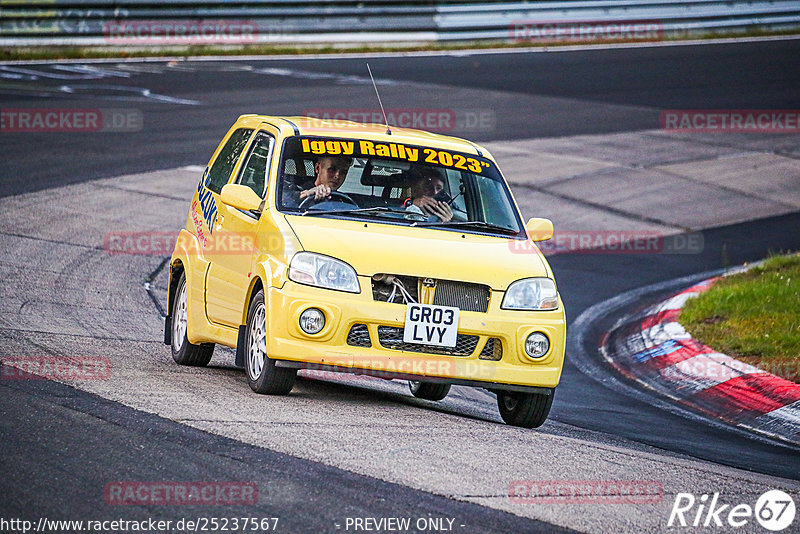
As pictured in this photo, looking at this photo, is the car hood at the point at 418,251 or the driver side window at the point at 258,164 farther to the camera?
the driver side window at the point at 258,164

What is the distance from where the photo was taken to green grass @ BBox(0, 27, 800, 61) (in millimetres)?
26359

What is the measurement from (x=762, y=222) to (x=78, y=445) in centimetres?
1274

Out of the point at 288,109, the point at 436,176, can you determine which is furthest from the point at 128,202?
the point at 436,176

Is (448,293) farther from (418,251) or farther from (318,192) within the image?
(318,192)

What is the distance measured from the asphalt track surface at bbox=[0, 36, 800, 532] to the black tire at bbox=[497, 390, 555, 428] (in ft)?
2.40

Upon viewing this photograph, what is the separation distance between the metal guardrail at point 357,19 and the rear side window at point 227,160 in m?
17.7

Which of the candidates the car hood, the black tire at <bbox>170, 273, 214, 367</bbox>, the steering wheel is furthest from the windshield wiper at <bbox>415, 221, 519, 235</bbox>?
the black tire at <bbox>170, 273, 214, 367</bbox>

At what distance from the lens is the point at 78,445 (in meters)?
6.00

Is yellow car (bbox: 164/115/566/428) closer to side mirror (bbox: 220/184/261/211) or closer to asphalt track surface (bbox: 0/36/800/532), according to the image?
side mirror (bbox: 220/184/261/211)

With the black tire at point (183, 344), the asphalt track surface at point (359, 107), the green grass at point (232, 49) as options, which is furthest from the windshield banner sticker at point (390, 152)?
the green grass at point (232, 49)

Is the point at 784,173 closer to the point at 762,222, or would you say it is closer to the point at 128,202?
the point at 762,222

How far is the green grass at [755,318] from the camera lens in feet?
34.1

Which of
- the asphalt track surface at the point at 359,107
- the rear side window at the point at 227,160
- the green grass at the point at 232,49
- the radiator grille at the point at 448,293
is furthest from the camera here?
the green grass at the point at 232,49

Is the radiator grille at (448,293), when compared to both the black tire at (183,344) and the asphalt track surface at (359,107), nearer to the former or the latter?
the asphalt track surface at (359,107)
